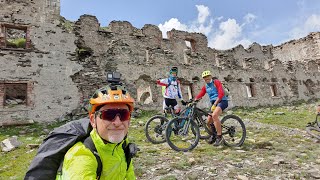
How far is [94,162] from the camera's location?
189cm

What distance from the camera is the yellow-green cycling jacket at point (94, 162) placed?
1749 mm

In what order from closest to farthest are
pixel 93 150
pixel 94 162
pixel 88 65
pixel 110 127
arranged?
pixel 94 162, pixel 93 150, pixel 110 127, pixel 88 65

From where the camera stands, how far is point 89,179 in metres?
1.75

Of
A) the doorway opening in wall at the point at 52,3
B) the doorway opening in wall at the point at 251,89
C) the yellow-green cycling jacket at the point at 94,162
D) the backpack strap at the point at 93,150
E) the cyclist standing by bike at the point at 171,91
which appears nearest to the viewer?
the yellow-green cycling jacket at the point at 94,162

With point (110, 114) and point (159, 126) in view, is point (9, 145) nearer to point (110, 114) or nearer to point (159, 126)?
point (159, 126)

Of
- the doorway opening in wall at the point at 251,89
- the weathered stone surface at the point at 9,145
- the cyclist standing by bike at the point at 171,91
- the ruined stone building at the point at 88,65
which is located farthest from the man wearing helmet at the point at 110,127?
the doorway opening in wall at the point at 251,89

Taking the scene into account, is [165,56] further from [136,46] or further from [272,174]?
[272,174]

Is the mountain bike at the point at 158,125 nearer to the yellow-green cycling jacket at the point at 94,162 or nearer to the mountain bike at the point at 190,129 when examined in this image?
the mountain bike at the point at 190,129

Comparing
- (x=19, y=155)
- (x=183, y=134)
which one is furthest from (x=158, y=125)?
(x=19, y=155)

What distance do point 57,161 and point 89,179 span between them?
1.07 ft

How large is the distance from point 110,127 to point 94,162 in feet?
1.23

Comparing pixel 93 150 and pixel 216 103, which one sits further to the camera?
pixel 216 103

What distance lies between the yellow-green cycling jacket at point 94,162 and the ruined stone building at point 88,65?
1150cm

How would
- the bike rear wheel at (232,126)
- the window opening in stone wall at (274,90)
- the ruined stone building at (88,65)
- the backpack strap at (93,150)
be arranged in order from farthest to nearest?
the window opening in stone wall at (274,90) → the ruined stone building at (88,65) → the bike rear wheel at (232,126) → the backpack strap at (93,150)
